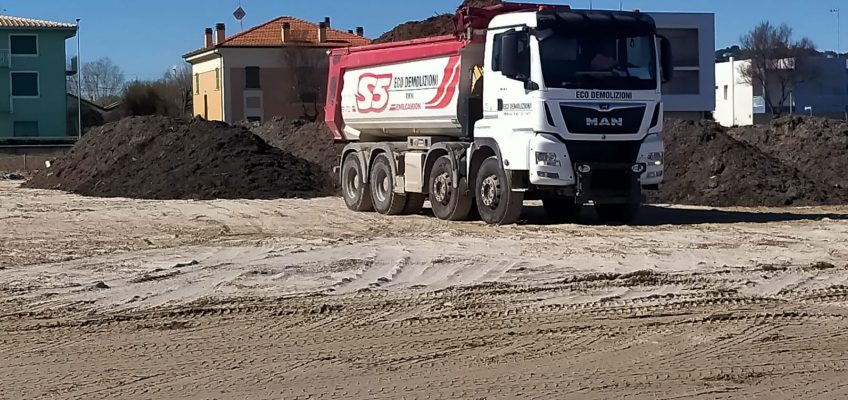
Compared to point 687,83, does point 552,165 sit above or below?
below

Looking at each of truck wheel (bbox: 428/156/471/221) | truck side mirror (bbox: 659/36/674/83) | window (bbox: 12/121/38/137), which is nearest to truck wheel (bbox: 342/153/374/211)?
truck wheel (bbox: 428/156/471/221)

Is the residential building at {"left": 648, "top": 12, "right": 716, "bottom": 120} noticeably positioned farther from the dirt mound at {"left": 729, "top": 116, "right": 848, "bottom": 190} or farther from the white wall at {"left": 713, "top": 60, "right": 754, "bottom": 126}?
the dirt mound at {"left": 729, "top": 116, "right": 848, "bottom": 190}

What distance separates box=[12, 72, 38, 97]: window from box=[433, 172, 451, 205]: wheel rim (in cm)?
5781

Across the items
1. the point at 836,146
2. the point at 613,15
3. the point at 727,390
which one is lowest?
the point at 727,390

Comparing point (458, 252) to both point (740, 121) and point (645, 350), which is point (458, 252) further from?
point (740, 121)

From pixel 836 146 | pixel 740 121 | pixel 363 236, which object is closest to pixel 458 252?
pixel 363 236

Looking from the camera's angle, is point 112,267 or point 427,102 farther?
point 427,102

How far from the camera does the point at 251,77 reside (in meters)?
78.8

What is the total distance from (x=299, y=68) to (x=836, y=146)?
52.6 m

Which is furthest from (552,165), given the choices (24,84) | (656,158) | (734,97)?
(734,97)

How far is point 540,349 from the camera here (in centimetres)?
938

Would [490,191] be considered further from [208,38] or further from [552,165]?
[208,38]

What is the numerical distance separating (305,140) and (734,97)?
2894 inches

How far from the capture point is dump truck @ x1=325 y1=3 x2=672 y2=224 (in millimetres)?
18391
